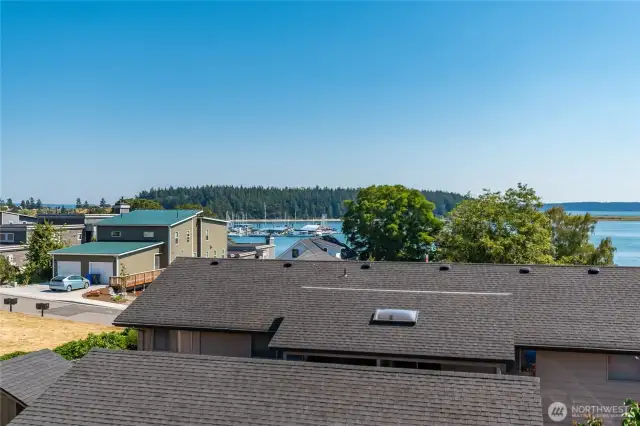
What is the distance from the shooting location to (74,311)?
31766mm

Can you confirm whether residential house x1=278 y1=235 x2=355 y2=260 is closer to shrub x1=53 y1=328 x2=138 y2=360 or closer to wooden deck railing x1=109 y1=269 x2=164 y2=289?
wooden deck railing x1=109 y1=269 x2=164 y2=289

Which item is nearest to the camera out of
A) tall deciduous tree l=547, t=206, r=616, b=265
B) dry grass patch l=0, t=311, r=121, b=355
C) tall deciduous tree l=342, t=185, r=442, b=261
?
dry grass patch l=0, t=311, r=121, b=355

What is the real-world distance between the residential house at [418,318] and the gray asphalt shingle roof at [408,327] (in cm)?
3

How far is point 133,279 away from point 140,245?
5.56 m

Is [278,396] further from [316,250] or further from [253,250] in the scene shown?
[253,250]

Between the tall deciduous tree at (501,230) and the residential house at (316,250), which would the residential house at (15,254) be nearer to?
the residential house at (316,250)

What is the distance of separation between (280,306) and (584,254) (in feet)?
96.8

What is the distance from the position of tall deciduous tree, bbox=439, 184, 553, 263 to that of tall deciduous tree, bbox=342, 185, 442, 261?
41.5 ft

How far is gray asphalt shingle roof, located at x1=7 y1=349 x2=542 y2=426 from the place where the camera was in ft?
29.0

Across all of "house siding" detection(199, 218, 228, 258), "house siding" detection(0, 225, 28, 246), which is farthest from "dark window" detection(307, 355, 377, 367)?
"house siding" detection(0, 225, 28, 246)

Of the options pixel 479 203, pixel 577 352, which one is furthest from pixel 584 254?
pixel 577 352

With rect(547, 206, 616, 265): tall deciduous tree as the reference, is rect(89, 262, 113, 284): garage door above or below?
below

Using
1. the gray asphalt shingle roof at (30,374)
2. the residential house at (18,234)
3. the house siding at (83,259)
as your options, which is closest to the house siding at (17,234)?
the residential house at (18,234)

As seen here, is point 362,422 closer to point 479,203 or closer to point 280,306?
point 280,306
